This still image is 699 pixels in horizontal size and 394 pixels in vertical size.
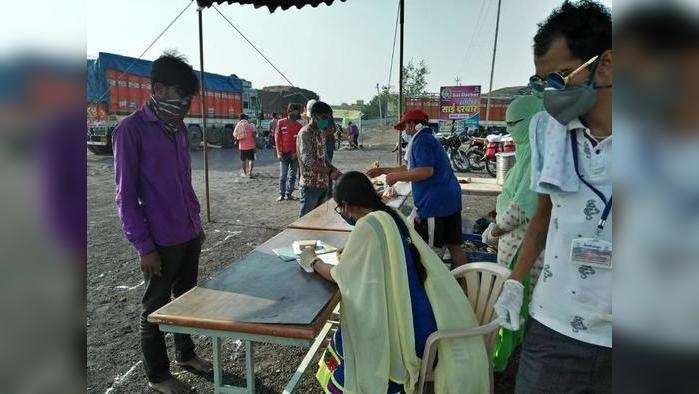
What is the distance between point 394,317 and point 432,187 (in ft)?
6.40

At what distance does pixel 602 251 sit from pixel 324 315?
103 cm

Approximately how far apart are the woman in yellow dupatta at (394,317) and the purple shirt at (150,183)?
1.04 m

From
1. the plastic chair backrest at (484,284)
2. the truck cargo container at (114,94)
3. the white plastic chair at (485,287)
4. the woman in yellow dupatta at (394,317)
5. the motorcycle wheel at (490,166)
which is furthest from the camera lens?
the truck cargo container at (114,94)

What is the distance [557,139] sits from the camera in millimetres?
1148

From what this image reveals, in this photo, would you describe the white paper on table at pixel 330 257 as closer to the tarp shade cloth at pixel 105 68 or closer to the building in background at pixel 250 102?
the tarp shade cloth at pixel 105 68

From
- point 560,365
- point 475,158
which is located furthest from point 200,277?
point 475,158

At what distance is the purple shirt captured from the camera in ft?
7.06

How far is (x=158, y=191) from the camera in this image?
2.27 m

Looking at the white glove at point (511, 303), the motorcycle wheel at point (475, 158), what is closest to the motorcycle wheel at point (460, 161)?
the motorcycle wheel at point (475, 158)

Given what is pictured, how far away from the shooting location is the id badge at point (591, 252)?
1082 mm

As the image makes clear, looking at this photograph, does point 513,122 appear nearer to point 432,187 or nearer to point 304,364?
point 432,187

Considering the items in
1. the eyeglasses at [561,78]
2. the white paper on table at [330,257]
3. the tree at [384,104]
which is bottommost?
the white paper on table at [330,257]

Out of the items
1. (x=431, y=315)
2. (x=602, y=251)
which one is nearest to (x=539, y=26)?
(x=602, y=251)
